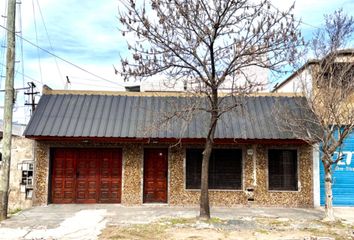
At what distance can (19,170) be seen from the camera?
46.2 feet

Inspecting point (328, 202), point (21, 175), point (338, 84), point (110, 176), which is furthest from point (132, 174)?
point (338, 84)

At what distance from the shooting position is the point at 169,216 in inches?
458

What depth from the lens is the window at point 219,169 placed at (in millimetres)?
14039

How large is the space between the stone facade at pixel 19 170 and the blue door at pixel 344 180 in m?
12.0

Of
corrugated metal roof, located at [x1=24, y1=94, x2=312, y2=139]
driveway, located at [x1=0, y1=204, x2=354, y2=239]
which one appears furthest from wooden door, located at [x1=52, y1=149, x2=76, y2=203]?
corrugated metal roof, located at [x1=24, y1=94, x2=312, y2=139]

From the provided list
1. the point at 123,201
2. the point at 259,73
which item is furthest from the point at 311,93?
the point at 259,73

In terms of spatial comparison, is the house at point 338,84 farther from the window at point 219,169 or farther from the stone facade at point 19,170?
the stone facade at point 19,170

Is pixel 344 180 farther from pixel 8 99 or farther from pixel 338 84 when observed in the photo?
pixel 8 99

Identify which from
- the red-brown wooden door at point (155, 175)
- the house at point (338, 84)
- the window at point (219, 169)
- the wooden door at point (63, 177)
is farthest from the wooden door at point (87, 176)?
the house at point (338, 84)

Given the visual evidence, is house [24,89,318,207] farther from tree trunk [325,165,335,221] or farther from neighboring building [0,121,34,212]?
tree trunk [325,165,335,221]

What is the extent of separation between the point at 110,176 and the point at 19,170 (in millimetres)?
3712

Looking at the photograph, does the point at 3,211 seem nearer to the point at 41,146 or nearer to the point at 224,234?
the point at 41,146

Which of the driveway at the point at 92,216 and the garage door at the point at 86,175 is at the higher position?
the garage door at the point at 86,175

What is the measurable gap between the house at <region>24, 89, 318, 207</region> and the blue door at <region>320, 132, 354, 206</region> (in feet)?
3.58
